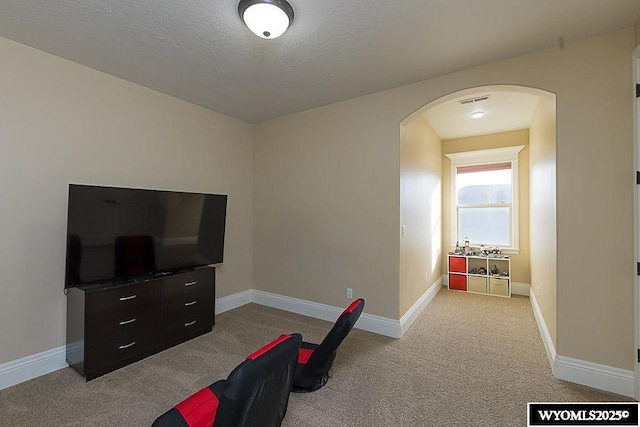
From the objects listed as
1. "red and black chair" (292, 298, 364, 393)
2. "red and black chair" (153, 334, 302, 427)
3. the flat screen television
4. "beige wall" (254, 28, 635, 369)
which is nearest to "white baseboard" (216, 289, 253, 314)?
"beige wall" (254, 28, 635, 369)

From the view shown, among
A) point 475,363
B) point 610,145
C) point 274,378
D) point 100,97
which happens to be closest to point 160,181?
point 100,97

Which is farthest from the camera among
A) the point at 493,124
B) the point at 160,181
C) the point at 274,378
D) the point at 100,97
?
the point at 493,124

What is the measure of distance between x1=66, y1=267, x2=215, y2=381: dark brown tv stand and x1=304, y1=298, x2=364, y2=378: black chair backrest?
166 cm

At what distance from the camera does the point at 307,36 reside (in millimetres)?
2336

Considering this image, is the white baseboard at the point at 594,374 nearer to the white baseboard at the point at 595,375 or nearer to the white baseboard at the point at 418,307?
the white baseboard at the point at 595,375

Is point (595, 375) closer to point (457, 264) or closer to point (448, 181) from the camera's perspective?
point (457, 264)

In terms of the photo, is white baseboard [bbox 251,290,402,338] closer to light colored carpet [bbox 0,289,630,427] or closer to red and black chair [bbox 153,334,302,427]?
light colored carpet [bbox 0,289,630,427]

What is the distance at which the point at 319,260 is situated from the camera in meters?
3.92

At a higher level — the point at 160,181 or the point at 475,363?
the point at 160,181

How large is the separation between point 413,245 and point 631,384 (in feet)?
7.18

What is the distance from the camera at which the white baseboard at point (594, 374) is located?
2.22m

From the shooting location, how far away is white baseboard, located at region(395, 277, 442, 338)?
342cm

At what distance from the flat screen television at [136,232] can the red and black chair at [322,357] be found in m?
1.83

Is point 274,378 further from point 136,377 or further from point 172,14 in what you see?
point 172,14
